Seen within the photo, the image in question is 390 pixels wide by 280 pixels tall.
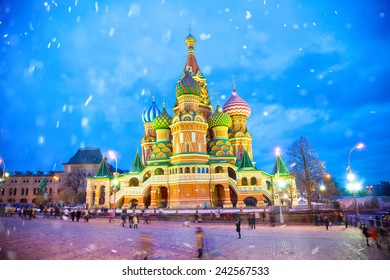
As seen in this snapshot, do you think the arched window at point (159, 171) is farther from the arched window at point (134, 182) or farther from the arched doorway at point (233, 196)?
the arched doorway at point (233, 196)

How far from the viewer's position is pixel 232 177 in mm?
45281

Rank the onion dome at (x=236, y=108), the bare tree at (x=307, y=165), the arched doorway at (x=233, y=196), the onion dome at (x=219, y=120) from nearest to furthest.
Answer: the bare tree at (x=307, y=165) → the arched doorway at (x=233, y=196) → the onion dome at (x=219, y=120) → the onion dome at (x=236, y=108)

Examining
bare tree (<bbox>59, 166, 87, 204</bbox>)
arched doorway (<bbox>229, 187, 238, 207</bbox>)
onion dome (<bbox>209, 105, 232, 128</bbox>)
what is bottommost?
Answer: arched doorway (<bbox>229, 187, 238, 207</bbox>)

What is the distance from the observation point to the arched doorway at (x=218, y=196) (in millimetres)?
41906

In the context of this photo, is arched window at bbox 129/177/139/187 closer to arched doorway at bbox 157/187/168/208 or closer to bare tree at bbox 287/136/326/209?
arched doorway at bbox 157/187/168/208

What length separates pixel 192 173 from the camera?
40.0 metres

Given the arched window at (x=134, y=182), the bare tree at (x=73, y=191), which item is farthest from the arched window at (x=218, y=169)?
the bare tree at (x=73, y=191)

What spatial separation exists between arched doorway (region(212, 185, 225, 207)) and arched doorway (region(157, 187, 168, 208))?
7655mm

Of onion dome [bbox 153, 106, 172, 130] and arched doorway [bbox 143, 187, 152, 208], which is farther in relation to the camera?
onion dome [bbox 153, 106, 172, 130]

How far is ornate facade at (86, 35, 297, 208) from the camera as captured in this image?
1581 inches

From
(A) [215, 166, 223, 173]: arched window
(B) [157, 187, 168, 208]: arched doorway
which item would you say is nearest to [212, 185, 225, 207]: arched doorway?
(A) [215, 166, 223, 173]: arched window

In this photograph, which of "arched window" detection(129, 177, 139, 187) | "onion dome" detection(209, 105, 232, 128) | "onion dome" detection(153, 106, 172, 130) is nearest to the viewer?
"arched window" detection(129, 177, 139, 187)

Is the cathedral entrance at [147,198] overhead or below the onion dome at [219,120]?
below
